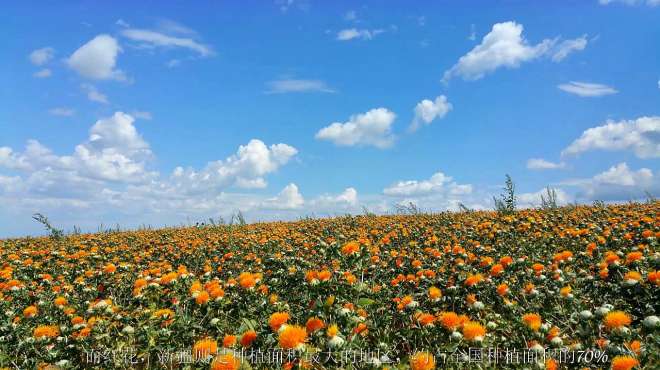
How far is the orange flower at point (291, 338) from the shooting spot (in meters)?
2.98

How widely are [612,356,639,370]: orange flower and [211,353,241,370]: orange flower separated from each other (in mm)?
2225

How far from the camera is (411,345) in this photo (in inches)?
181

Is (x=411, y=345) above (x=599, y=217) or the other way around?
the other way around

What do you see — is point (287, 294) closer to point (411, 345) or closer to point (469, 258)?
point (411, 345)

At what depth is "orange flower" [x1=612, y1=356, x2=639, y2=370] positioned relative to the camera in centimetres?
268

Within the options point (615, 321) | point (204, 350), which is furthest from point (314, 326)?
point (615, 321)

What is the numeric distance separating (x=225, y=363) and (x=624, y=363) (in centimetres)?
231

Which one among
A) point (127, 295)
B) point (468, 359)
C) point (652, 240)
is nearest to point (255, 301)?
point (468, 359)

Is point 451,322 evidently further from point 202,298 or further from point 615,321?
point 202,298

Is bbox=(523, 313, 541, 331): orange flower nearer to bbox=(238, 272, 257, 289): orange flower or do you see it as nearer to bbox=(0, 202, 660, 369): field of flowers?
bbox=(0, 202, 660, 369): field of flowers

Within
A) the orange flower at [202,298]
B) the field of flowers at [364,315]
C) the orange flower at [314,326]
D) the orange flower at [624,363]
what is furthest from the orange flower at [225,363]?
the orange flower at [624,363]

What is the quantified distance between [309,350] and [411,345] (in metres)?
Result: 1.84

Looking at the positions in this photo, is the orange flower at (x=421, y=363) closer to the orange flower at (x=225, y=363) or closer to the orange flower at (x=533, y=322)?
the orange flower at (x=533, y=322)

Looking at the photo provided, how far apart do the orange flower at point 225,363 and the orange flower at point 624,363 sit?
222cm
